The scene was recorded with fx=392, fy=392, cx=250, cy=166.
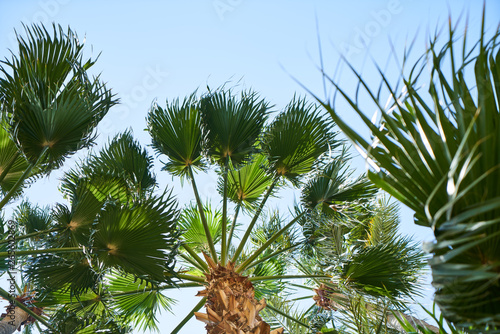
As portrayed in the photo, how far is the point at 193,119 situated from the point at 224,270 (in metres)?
1.85

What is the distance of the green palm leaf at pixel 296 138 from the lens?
4.68 m

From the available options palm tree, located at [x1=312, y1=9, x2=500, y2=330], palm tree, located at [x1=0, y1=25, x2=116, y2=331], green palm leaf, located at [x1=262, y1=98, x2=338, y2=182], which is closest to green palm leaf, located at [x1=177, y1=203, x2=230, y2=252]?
green palm leaf, located at [x1=262, y1=98, x2=338, y2=182]

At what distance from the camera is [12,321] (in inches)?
188

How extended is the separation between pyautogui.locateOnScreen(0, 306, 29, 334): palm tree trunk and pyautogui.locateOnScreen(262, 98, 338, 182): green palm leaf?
336cm

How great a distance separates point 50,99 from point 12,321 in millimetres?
3260

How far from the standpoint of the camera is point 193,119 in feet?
15.5

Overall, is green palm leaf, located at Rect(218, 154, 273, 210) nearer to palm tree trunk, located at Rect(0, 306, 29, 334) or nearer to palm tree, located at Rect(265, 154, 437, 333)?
palm tree, located at Rect(265, 154, 437, 333)

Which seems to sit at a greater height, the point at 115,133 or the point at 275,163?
the point at 115,133

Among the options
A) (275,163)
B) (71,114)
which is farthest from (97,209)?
(275,163)

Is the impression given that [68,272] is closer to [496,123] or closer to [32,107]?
[32,107]

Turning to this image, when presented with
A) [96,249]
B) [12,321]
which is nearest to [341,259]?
[96,249]

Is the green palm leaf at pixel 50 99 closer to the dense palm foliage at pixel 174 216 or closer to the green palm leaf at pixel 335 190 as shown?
the dense palm foliage at pixel 174 216

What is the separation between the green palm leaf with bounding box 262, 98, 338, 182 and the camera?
4.68m

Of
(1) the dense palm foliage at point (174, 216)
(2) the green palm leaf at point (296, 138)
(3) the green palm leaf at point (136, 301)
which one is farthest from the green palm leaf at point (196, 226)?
(2) the green palm leaf at point (296, 138)
